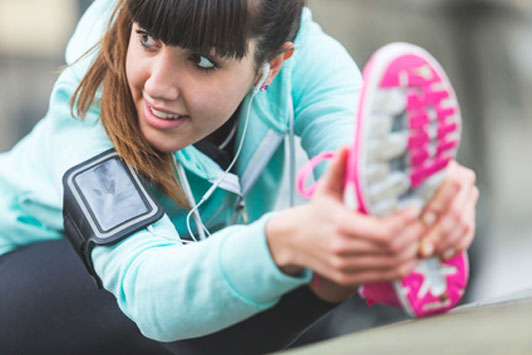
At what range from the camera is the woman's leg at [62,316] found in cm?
139

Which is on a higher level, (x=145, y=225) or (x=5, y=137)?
(x=145, y=225)

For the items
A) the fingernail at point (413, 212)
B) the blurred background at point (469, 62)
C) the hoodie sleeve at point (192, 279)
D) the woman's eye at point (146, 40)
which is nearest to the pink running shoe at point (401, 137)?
the fingernail at point (413, 212)

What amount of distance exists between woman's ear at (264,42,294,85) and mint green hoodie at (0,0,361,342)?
0.13 feet

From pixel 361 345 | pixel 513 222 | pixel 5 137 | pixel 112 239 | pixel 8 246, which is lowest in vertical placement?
pixel 513 222

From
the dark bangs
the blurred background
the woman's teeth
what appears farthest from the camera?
the blurred background

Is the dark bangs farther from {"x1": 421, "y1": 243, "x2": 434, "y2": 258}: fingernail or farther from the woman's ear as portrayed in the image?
{"x1": 421, "y1": 243, "x2": 434, "y2": 258}: fingernail

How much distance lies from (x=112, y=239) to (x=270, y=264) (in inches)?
12.6

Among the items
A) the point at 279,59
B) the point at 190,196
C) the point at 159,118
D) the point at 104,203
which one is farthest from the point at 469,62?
the point at 104,203

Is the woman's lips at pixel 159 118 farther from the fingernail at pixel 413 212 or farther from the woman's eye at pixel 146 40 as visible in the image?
the fingernail at pixel 413 212

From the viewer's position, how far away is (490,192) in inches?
277

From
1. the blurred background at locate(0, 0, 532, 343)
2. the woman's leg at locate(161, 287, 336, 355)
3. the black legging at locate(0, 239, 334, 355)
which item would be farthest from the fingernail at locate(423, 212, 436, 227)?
the blurred background at locate(0, 0, 532, 343)

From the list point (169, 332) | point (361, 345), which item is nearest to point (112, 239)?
point (169, 332)

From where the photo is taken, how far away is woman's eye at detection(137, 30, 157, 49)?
3.79 feet

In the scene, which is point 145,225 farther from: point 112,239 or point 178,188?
point 178,188
